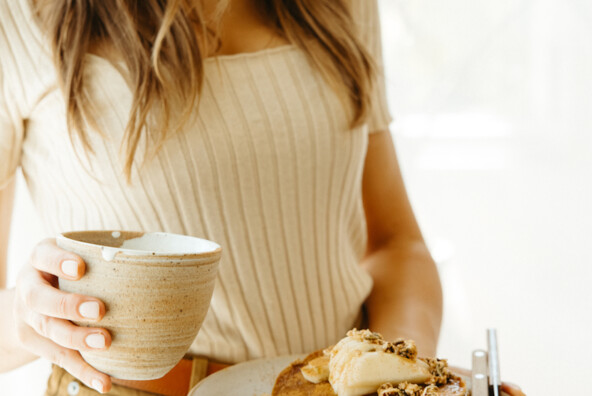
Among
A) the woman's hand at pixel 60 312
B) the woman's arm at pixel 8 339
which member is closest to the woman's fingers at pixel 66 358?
the woman's hand at pixel 60 312

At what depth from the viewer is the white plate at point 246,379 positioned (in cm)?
55

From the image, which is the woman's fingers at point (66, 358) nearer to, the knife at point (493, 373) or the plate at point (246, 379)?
the plate at point (246, 379)

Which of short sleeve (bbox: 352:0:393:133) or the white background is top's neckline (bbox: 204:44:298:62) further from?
the white background

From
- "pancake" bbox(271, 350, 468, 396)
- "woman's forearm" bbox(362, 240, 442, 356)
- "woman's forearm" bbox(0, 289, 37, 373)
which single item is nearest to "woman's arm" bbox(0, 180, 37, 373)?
"woman's forearm" bbox(0, 289, 37, 373)

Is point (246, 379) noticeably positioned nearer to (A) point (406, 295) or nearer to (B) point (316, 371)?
(B) point (316, 371)

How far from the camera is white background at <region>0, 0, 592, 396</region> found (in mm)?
2633

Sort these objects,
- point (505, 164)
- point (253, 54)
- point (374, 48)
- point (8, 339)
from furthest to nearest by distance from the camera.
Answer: point (505, 164), point (374, 48), point (253, 54), point (8, 339)

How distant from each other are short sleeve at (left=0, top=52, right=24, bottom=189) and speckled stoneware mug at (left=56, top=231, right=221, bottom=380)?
0.33 m

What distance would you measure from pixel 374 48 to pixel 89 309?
27.9 inches

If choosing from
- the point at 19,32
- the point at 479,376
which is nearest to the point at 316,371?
the point at 479,376

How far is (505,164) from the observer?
9.27 ft

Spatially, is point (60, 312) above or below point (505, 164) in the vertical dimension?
above

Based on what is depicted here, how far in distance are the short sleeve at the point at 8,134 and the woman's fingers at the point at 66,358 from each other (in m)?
0.24

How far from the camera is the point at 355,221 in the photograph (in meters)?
0.95
